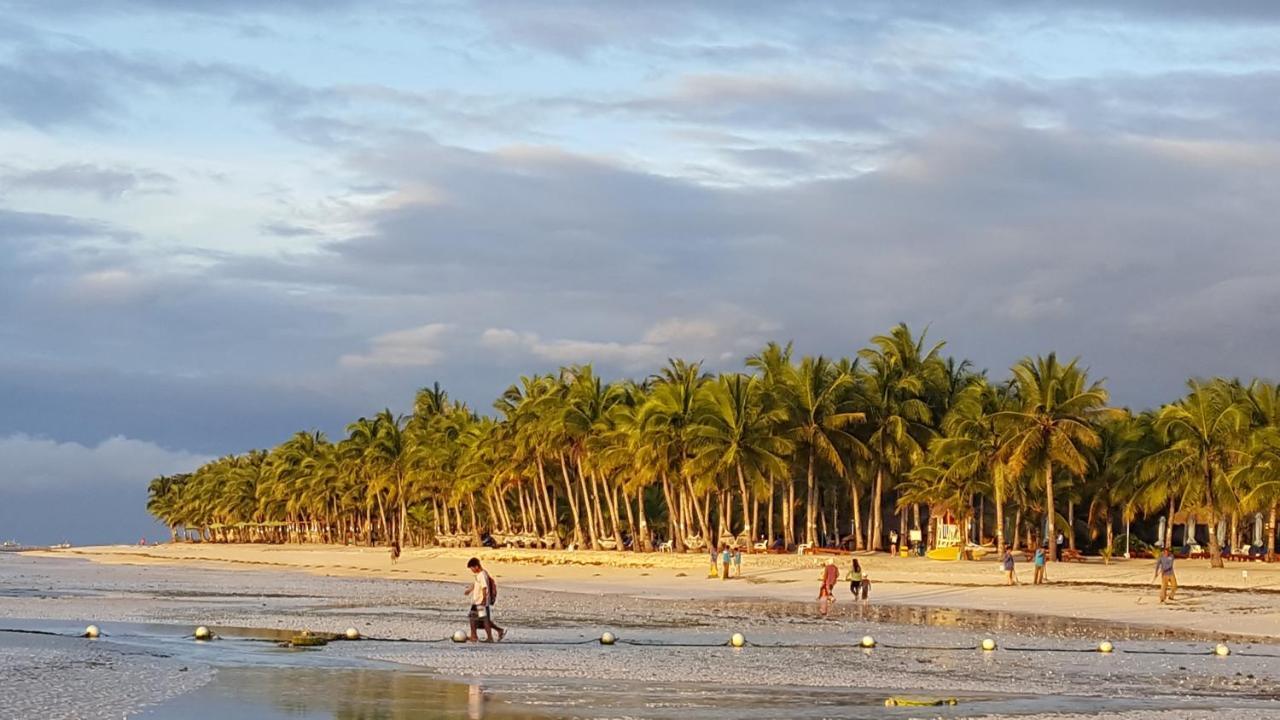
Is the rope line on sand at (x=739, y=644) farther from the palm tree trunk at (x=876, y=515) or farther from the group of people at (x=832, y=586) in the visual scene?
the palm tree trunk at (x=876, y=515)

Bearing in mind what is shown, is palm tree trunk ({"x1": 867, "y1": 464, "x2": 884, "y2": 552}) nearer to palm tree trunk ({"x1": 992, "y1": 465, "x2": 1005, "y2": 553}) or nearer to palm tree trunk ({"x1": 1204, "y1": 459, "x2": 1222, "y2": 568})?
palm tree trunk ({"x1": 992, "y1": 465, "x2": 1005, "y2": 553})

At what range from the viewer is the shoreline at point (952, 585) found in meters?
36.7

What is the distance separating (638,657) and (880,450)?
43.5 m

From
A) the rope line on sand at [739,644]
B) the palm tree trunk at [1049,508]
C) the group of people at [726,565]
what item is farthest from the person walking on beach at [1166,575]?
the group of people at [726,565]

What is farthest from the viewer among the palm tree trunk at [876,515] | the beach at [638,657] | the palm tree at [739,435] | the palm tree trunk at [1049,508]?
the palm tree trunk at [876,515]

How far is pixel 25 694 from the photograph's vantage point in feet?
58.3

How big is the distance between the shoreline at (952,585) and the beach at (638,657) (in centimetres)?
29

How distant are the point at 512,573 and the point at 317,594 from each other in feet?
65.7

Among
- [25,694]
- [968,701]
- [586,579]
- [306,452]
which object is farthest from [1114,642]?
[306,452]

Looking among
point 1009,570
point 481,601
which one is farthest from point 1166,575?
point 481,601

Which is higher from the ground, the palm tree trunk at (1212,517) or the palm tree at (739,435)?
the palm tree at (739,435)

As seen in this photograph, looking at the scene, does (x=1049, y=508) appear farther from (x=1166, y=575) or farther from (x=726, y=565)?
(x=1166, y=575)

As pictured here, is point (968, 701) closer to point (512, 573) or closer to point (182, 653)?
point (182, 653)

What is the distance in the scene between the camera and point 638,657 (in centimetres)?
2398
